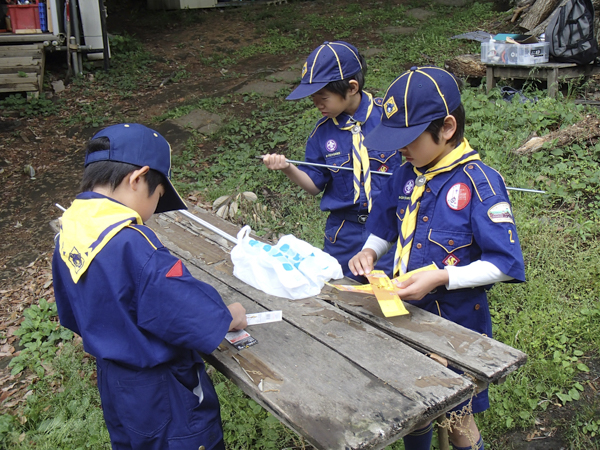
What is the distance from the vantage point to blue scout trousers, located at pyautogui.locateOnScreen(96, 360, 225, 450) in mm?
1701

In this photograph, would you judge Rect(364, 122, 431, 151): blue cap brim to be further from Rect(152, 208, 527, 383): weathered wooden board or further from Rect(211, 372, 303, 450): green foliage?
Rect(211, 372, 303, 450): green foliage

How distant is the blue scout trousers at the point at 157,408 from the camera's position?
1701mm

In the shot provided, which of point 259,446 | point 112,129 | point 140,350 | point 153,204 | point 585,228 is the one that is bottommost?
point 259,446

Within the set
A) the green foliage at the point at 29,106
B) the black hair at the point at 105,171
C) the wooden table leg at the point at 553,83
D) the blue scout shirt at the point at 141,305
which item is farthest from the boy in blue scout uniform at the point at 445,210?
the green foliage at the point at 29,106

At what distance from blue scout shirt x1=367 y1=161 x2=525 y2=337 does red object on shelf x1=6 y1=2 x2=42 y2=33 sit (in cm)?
934

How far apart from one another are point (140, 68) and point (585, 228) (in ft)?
28.2

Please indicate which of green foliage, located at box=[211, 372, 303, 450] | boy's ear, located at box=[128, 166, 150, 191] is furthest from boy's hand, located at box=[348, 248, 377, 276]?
green foliage, located at box=[211, 372, 303, 450]

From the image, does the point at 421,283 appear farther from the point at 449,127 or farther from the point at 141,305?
the point at 141,305

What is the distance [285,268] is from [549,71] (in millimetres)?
4864

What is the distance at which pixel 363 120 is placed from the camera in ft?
9.23

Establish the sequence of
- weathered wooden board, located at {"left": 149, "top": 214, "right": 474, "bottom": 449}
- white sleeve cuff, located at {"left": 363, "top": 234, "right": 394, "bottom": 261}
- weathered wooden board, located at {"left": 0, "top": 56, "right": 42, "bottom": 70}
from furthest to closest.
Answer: weathered wooden board, located at {"left": 0, "top": 56, "right": 42, "bottom": 70} → white sleeve cuff, located at {"left": 363, "top": 234, "right": 394, "bottom": 261} → weathered wooden board, located at {"left": 149, "top": 214, "right": 474, "bottom": 449}

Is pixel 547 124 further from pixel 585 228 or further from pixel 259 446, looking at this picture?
pixel 259 446

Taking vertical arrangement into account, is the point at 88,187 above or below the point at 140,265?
above

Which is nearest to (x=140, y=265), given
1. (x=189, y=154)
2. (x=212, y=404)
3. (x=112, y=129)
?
(x=112, y=129)
